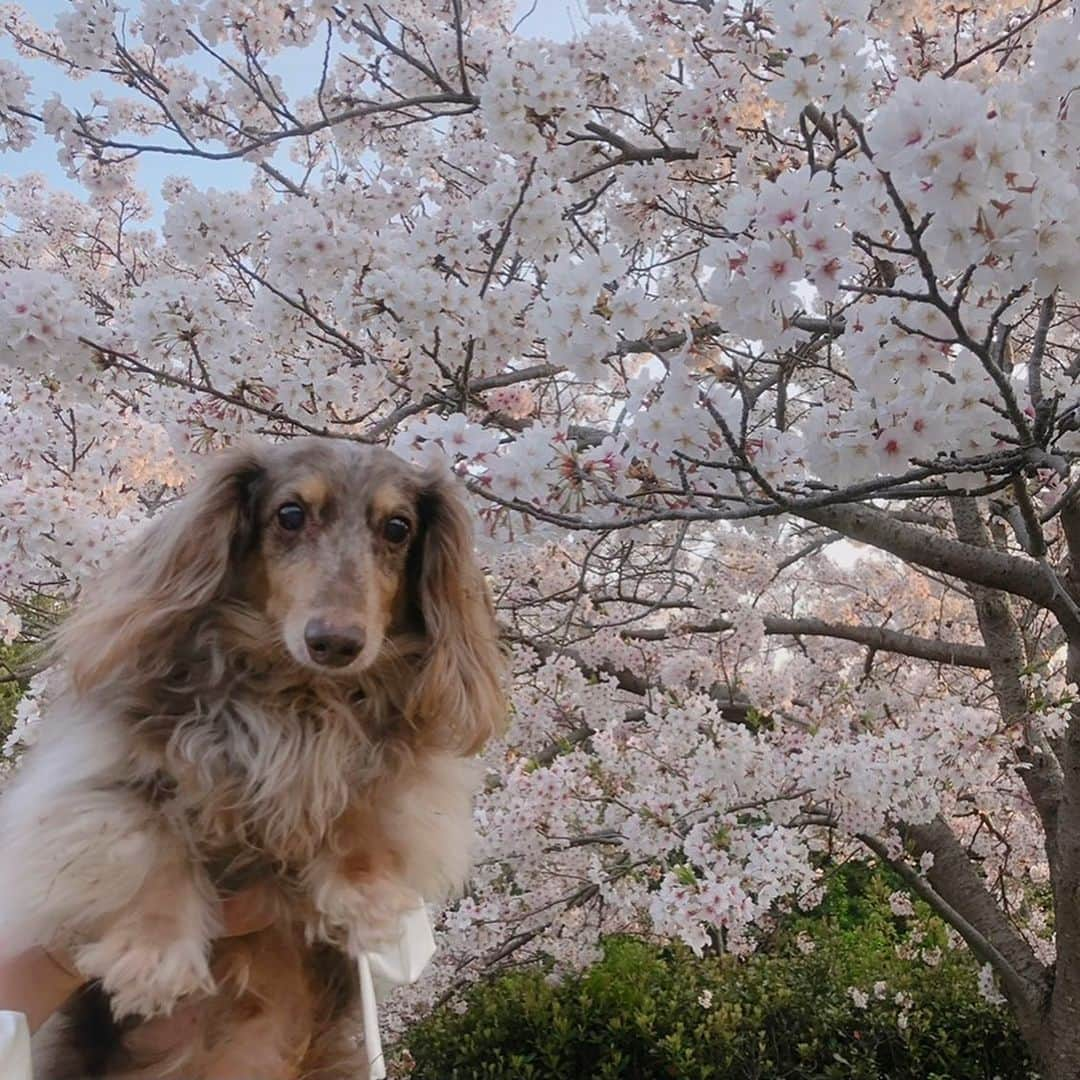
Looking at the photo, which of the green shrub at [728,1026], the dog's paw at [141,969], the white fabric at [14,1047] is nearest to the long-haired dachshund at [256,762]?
the dog's paw at [141,969]

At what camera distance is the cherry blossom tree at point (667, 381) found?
186 cm

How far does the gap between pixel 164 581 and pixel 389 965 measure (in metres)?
0.86

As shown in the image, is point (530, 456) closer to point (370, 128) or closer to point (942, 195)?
point (942, 195)

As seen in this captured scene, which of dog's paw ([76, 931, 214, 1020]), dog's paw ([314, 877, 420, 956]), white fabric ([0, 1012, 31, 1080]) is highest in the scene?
dog's paw ([314, 877, 420, 956])

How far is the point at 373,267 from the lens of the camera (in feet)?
11.9

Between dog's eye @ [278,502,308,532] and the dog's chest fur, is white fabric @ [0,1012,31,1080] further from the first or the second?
dog's eye @ [278,502,308,532]

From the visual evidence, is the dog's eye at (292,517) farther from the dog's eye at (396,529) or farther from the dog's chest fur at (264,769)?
the dog's chest fur at (264,769)

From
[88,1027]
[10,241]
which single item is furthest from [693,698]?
[10,241]

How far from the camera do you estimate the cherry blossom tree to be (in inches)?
73.0

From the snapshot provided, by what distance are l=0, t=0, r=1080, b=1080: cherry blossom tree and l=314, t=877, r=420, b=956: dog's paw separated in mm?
895

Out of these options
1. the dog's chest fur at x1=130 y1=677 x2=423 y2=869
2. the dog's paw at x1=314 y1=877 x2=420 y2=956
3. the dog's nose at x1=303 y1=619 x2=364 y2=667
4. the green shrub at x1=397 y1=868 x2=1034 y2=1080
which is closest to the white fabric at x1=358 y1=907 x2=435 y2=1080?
the dog's paw at x1=314 y1=877 x2=420 y2=956

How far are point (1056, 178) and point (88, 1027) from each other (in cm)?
212

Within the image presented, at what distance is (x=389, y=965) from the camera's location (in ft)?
6.10

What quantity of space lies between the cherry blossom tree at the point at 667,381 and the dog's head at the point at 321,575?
0.28m
